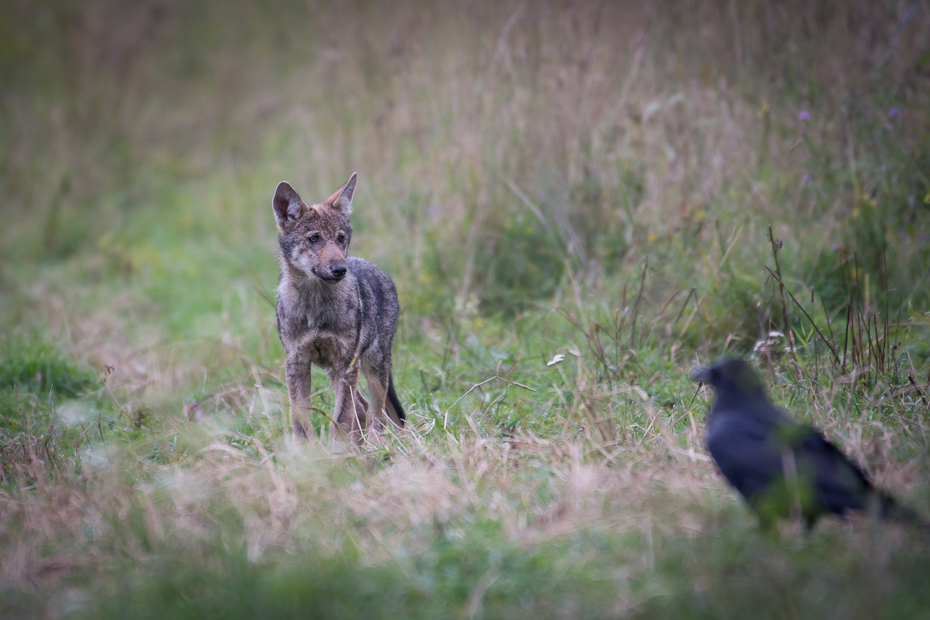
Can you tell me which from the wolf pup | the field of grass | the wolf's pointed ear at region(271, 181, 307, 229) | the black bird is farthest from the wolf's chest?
the black bird

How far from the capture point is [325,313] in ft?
15.4

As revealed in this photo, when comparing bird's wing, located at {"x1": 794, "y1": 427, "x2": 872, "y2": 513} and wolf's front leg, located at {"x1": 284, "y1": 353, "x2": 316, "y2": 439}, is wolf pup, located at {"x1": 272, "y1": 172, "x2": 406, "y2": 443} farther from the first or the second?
bird's wing, located at {"x1": 794, "y1": 427, "x2": 872, "y2": 513}

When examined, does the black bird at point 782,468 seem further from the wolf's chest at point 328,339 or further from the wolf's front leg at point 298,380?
the wolf's front leg at point 298,380

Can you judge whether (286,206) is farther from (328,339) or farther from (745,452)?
(745,452)

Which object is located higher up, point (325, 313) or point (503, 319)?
point (325, 313)

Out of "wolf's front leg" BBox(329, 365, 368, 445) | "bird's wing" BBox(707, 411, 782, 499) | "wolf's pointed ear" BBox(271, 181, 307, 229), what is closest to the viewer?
"bird's wing" BBox(707, 411, 782, 499)

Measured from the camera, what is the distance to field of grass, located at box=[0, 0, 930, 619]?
2.75 meters

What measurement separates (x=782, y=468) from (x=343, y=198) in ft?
10.4

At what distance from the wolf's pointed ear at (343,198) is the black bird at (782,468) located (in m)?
2.76

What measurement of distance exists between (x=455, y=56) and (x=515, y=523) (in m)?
5.43

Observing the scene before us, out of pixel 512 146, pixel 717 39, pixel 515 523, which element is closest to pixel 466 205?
pixel 512 146

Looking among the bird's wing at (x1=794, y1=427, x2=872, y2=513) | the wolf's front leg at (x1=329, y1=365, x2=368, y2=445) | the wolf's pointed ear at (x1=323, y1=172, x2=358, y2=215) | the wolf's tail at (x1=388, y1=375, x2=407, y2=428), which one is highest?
the wolf's pointed ear at (x1=323, y1=172, x2=358, y2=215)

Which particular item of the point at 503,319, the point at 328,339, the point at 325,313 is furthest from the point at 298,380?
the point at 503,319

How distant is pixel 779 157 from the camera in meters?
6.40
